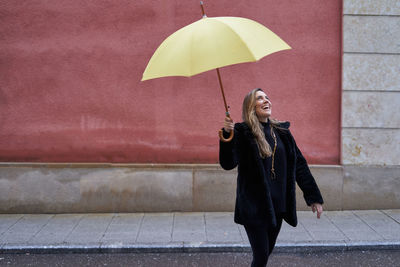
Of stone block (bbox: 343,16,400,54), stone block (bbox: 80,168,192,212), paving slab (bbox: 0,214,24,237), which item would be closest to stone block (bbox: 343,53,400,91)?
stone block (bbox: 343,16,400,54)

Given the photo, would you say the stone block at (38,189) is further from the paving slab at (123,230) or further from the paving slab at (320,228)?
the paving slab at (320,228)

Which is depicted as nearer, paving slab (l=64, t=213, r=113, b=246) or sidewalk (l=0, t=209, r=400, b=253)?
sidewalk (l=0, t=209, r=400, b=253)

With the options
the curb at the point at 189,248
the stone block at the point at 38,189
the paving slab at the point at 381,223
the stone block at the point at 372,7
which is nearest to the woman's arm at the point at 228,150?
the curb at the point at 189,248

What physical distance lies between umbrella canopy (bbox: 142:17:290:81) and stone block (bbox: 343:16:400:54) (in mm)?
4108

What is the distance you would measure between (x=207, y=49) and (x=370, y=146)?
15.8 feet

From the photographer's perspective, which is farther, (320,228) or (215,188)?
(215,188)

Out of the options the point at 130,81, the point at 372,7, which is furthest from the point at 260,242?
the point at 372,7

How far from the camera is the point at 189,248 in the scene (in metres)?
5.32

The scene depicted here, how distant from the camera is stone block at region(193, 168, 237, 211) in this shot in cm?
678

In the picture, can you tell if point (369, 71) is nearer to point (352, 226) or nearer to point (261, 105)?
point (352, 226)

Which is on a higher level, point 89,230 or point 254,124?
point 254,124

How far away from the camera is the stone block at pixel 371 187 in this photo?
6844 mm

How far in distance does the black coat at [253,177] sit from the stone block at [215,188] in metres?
3.13

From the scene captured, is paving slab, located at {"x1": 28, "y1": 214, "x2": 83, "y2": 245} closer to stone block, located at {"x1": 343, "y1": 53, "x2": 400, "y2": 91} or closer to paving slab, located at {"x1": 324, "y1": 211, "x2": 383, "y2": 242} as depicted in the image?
paving slab, located at {"x1": 324, "y1": 211, "x2": 383, "y2": 242}
